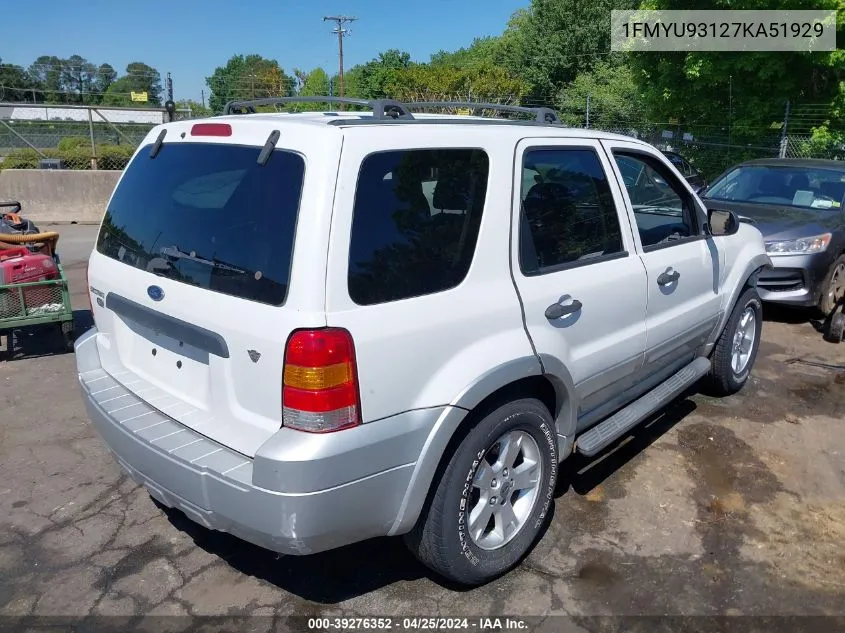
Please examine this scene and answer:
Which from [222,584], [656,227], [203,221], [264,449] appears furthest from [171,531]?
[656,227]

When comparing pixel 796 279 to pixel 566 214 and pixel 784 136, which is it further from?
pixel 784 136

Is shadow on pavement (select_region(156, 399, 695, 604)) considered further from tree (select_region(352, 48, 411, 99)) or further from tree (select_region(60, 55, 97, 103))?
tree (select_region(60, 55, 97, 103))

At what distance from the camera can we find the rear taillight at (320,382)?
220cm


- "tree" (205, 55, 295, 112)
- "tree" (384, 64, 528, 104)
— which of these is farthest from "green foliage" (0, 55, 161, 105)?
"tree" (384, 64, 528, 104)

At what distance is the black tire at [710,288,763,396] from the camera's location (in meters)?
4.76

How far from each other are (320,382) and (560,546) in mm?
1708

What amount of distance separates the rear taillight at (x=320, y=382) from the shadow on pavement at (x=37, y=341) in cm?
463

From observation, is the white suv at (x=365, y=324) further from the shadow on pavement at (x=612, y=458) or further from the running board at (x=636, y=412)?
the shadow on pavement at (x=612, y=458)

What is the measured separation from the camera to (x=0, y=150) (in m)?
18.0

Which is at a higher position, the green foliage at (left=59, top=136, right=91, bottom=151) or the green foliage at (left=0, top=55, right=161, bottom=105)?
the green foliage at (left=0, top=55, right=161, bottom=105)

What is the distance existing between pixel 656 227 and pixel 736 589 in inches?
Result: 79.3

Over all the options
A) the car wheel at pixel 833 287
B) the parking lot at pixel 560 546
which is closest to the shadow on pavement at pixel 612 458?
the parking lot at pixel 560 546

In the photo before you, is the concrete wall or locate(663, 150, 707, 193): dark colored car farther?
the concrete wall

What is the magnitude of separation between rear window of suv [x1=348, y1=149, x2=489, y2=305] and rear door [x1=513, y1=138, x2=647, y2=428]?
279 mm
